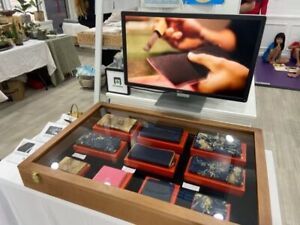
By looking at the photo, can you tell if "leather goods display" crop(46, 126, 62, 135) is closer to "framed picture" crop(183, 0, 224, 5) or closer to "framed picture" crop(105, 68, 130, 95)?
"framed picture" crop(105, 68, 130, 95)

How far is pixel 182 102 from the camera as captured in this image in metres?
1.20

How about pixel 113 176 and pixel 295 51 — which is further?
pixel 295 51

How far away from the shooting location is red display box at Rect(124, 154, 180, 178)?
864mm

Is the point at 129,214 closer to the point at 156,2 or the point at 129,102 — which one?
the point at 129,102

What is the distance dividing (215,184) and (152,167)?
8.8 inches

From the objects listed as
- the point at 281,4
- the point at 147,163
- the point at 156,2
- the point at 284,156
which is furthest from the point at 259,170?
the point at 281,4

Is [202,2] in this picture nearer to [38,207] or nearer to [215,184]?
[215,184]

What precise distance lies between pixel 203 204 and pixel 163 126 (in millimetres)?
421

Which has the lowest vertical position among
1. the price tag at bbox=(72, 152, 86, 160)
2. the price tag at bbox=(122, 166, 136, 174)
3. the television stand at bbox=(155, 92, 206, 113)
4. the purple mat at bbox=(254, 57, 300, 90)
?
the purple mat at bbox=(254, 57, 300, 90)

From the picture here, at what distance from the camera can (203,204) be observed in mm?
737

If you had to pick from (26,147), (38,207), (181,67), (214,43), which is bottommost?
(38,207)

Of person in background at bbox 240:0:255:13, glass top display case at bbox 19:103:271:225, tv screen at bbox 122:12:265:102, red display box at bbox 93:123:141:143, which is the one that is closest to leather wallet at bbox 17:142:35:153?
glass top display case at bbox 19:103:271:225

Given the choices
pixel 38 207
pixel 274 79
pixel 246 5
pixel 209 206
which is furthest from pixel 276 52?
pixel 38 207

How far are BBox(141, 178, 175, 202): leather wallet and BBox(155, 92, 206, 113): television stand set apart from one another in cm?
43
